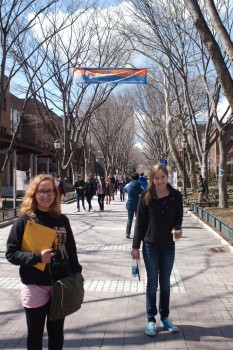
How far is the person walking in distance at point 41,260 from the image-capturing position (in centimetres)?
310

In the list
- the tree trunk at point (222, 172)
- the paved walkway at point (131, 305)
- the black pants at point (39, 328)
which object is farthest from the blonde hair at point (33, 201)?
the tree trunk at point (222, 172)

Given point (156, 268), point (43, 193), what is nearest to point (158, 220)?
point (156, 268)

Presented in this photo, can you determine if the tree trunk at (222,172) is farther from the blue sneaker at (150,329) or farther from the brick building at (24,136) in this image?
the brick building at (24,136)

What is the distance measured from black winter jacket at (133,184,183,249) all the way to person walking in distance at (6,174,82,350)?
4.15 feet

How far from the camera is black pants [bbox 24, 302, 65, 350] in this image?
3.12 m

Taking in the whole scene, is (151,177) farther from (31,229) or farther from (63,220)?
(31,229)

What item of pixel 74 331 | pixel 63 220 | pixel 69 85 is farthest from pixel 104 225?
pixel 69 85

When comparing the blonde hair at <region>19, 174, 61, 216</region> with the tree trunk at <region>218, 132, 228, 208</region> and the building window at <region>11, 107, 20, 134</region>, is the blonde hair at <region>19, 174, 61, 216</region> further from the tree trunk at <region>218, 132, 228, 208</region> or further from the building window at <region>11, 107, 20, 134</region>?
the building window at <region>11, 107, 20, 134</region>

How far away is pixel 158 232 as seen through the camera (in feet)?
14.3

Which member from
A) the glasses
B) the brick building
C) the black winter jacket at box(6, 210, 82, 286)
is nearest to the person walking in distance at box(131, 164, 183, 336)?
the black winter jacket at box(6, 210, 82, 286)

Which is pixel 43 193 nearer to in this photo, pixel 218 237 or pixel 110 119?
pixel 218 237

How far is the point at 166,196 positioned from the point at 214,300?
2068 mm

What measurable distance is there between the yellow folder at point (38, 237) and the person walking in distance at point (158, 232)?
152 centimetres

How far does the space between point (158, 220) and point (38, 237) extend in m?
1.62
